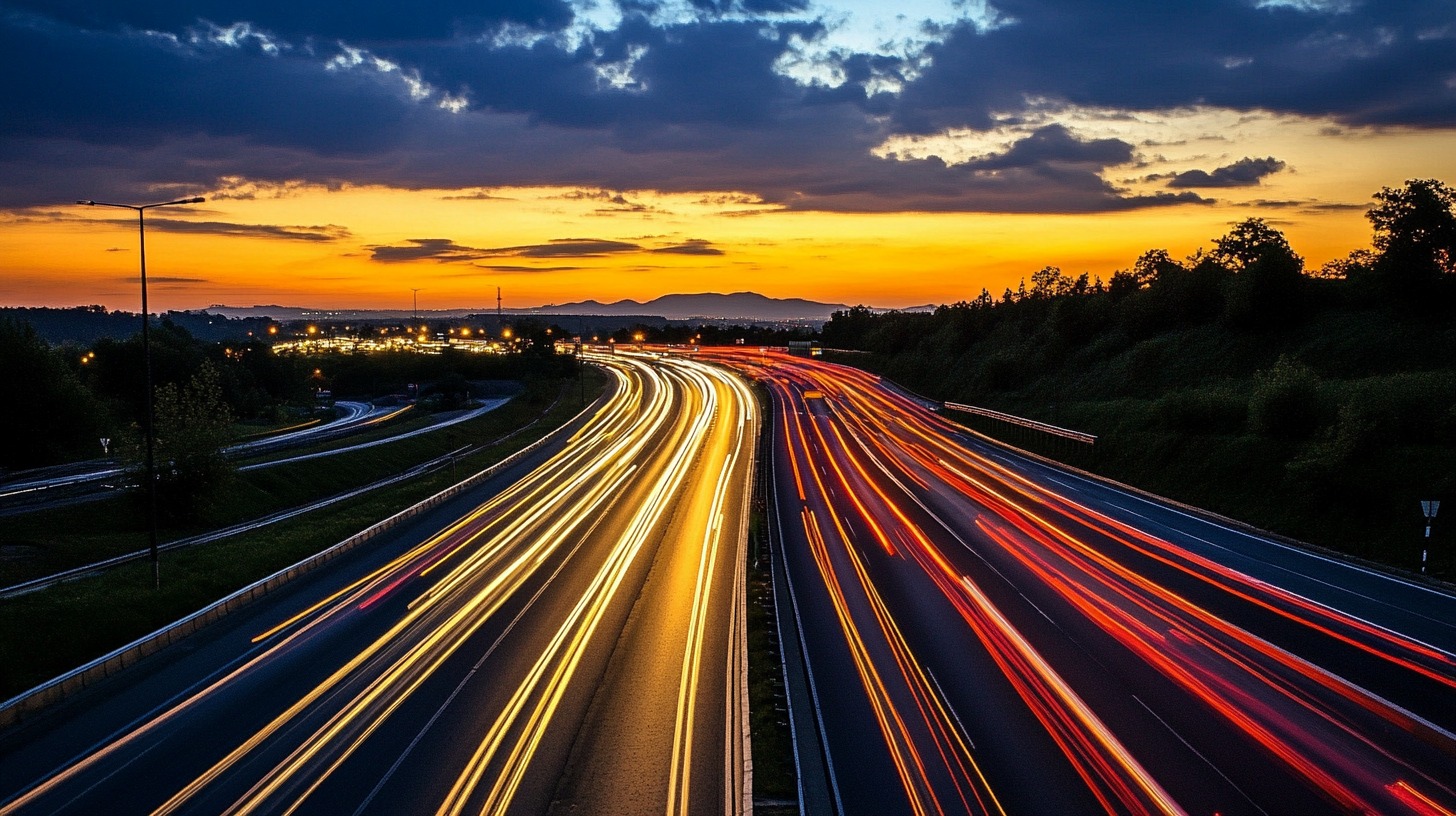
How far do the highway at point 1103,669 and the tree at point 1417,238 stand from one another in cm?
3028

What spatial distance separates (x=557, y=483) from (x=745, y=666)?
103 feet

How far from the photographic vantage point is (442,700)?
1852 cm

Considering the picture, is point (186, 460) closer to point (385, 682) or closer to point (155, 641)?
point (155, 641)

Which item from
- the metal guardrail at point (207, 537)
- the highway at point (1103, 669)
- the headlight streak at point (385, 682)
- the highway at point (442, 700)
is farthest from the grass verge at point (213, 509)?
the highway at point (1103, 669)

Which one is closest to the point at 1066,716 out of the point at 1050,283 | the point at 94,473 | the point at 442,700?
the point at 442,700

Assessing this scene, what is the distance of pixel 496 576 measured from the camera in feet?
96.2

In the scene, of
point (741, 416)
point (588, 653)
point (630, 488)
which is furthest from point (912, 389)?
point (588, 653)

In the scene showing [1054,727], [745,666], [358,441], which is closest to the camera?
[1054,727]

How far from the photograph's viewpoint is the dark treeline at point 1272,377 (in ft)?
110

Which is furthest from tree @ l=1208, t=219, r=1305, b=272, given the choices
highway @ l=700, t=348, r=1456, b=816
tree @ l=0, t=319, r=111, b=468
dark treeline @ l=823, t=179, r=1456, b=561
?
tree @ l=0, t=319, r=111, b=468

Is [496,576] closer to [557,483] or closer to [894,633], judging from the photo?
[894,633]

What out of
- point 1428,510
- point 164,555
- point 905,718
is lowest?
point 164,555

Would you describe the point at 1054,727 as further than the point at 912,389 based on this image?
No

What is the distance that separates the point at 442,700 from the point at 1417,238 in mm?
62125
